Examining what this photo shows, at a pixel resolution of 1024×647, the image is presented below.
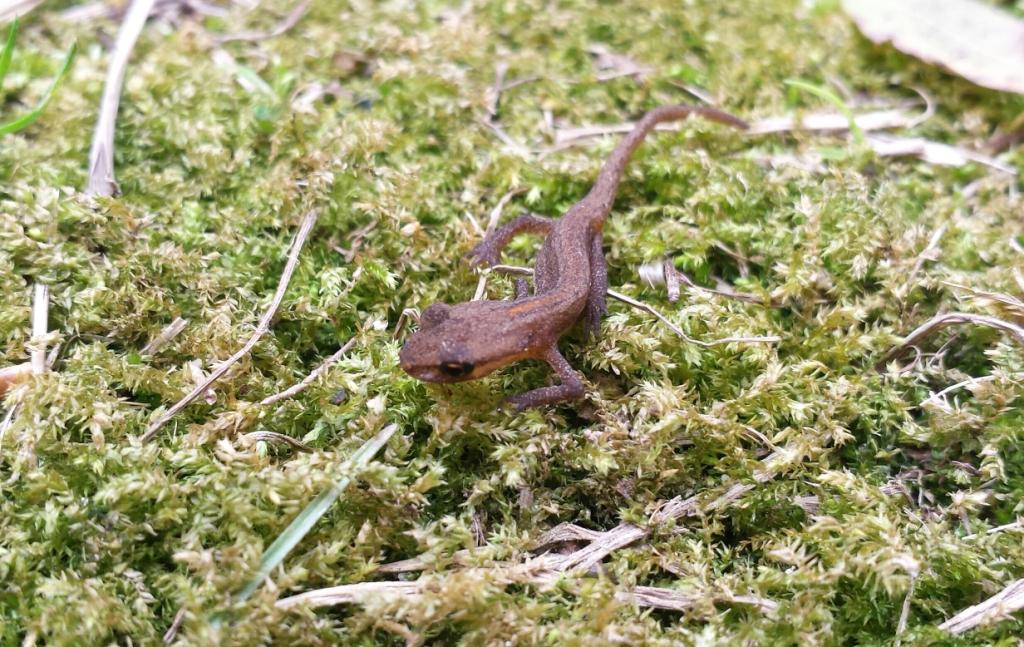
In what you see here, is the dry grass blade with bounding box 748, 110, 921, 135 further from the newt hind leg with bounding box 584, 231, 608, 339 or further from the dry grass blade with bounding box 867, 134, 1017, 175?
the newt hind leg with bounding box 584, 231, 608, 339

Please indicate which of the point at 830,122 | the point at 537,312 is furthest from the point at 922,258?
the point at 537,312

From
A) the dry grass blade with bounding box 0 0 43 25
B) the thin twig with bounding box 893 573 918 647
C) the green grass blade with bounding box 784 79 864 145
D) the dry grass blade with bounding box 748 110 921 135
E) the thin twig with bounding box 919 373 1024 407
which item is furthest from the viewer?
the dry grass blade with bounding box 0 0 43 25

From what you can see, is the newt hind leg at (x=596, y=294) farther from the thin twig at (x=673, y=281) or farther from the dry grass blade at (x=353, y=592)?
the dry grass blade at (x=353, y=592)

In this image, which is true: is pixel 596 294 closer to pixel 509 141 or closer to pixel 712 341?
pixel 712 341

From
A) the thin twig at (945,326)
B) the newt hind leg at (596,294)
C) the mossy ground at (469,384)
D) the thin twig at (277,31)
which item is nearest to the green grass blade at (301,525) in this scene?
the mossy ground at (469,384)

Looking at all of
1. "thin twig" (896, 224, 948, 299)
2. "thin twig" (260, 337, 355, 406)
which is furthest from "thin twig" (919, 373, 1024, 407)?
"thin twig" (260, 337, 355, 406)
